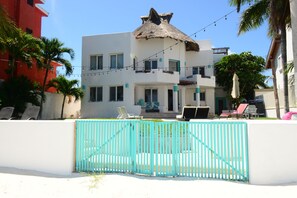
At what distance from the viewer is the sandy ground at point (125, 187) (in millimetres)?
4809

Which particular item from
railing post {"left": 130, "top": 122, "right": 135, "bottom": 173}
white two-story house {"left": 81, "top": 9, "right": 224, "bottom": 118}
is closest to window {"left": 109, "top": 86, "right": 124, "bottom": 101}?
white two-story house {"left": 81, "top": 9, "right": 224, "bottom": 118}

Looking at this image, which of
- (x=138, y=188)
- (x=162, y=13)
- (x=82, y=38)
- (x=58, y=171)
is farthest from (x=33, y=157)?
(x=162, y=13)

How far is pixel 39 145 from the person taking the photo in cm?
635

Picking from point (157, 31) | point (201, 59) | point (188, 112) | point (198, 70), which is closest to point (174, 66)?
point (157, 31)

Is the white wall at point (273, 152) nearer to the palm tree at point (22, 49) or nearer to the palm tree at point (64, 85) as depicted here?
the palm tree at point (22, 49)

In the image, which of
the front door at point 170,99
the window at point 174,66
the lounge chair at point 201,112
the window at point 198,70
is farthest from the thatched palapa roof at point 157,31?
the lounge chair at point 201,112

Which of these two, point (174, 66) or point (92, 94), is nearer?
point (92, 94)

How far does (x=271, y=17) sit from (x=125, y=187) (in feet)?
41.6

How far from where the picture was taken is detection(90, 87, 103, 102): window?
24216 millimetres

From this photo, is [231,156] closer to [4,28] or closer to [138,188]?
[138,188]

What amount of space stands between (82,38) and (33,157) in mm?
19958

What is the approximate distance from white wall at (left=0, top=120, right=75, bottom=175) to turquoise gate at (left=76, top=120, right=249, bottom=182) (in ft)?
0.78

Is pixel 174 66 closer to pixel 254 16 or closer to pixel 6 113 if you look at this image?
pixel 254 16

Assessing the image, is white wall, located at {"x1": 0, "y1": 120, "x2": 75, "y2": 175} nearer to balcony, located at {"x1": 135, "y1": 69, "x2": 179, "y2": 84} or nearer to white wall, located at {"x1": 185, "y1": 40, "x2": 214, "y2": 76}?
balcony, located at {"x1": 135, "y1": 69, "x2": 179, "y2": 84}
